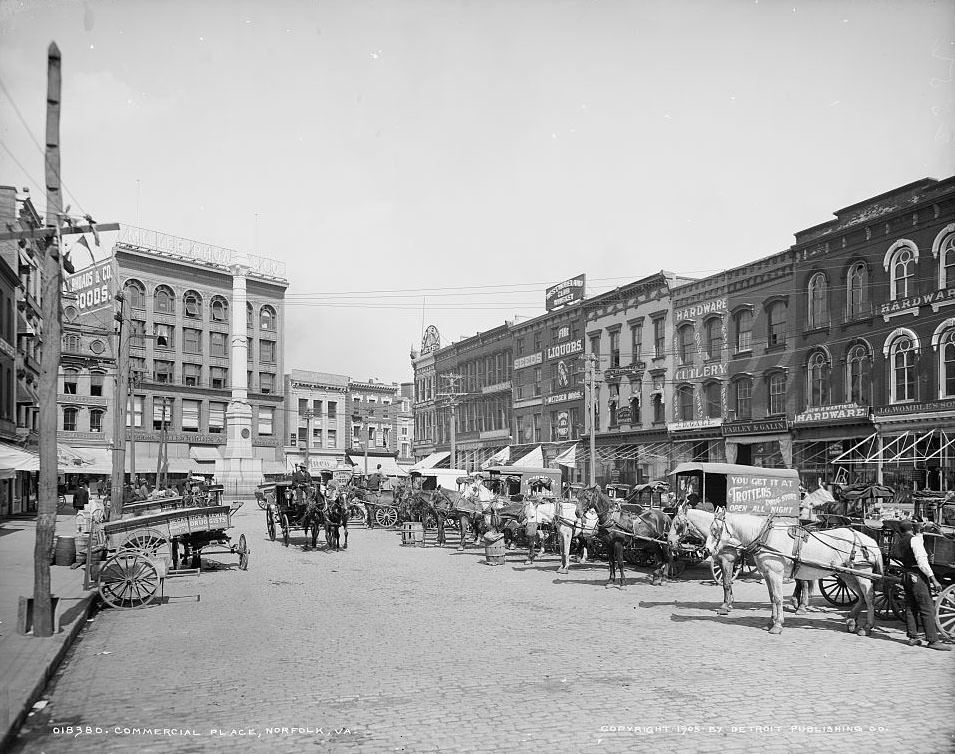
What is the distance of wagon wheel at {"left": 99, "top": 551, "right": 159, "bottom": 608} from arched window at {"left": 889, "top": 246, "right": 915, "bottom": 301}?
91.3 ft

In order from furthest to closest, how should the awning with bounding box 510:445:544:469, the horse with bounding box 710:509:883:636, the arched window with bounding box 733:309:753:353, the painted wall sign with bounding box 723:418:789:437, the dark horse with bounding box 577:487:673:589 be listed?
the awning with bounding box 510:445:544:469, the arched window with bounding box 733:309:753:353, the painted wall sign with bounding box 723:418:789:437, the dark horse with bounding box 577:487:673:589, the horse with bounding box 710:509:883:636

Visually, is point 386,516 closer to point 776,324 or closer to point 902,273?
point 776,324

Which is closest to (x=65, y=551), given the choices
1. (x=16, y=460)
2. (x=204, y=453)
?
(x=16, y=460)

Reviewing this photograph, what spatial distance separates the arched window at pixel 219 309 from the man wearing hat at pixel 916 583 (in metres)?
73.2

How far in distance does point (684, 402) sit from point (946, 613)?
3160cm

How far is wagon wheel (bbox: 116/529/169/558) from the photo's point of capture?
15.1 metres

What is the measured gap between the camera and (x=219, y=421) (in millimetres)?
76000

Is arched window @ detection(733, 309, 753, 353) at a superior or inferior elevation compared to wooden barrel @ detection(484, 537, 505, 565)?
superior

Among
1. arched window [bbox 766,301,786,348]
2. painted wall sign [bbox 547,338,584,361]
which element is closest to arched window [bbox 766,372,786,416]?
arched window [bbox 766,301,786,348]

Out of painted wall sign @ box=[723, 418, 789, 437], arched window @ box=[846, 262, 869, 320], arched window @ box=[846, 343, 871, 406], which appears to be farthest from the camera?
painted wall sign @ box=[723, 418, 789, 437]

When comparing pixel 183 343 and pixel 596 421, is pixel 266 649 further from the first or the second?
pixel 183 343

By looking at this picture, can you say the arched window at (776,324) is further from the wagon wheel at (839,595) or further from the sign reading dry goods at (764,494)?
the wagon wheel at (839,595)

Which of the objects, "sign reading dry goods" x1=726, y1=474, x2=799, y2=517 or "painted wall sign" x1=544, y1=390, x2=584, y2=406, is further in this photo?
"painted wall sign" x1=544, y1=390, x2=584, y2=406

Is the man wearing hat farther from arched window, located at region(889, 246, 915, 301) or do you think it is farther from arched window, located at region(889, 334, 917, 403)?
arched window, located at region(889, 246, 915, 301)
